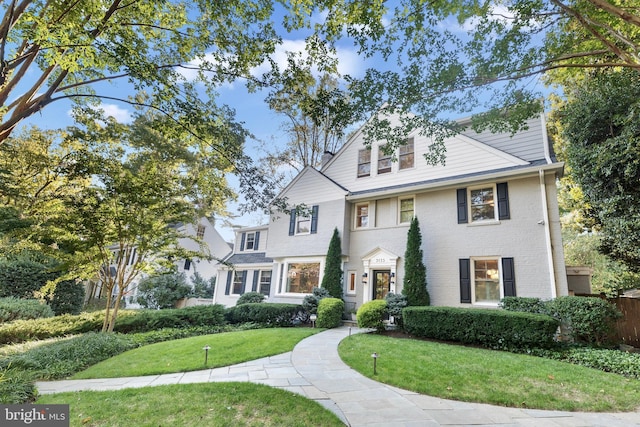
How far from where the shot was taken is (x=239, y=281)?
17688 millimetres

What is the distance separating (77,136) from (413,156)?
11996 mm

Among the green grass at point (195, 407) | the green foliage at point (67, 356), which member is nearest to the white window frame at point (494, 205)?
the green grass at point (195, 407)

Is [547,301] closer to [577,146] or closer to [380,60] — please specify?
[577,146]

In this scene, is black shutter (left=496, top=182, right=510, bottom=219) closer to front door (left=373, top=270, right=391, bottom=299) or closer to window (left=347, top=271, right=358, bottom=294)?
front door (left=373, top=270, right=391, bottom=299)

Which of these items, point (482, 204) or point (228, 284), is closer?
point (482, 204)

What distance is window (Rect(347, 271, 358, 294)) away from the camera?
42.8 ft

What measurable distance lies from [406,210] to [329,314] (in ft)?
17.6

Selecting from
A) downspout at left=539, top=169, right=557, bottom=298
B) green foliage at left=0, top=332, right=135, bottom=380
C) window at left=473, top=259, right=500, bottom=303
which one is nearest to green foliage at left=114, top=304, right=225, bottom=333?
green foliage at left=0, top=332, right=135, bottom=380

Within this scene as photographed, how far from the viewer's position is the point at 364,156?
1462cm

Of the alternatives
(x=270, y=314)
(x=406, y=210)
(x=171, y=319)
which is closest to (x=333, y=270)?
(x=270, y=314)

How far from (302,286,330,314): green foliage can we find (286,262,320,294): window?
1192 mm

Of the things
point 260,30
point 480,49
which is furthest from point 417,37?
point 260,30

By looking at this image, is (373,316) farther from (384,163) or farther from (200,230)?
(200,230)

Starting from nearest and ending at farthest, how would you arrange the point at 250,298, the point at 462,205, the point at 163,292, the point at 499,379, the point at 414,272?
the point at 499,379, the point at 414,272, the point at 462,205, the point at 250,298, the point at 163,292
